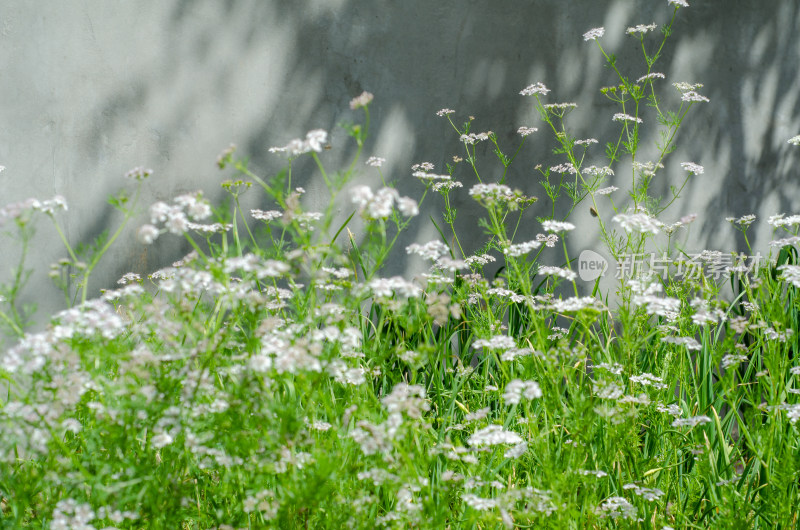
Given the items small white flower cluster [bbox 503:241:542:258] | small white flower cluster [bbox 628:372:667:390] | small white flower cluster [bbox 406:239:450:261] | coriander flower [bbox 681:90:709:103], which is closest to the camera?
small white flower cluster [bbox 406:239:450:261]

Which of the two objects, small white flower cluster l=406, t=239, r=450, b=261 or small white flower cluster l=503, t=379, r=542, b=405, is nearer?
small white flower cluster l=503, t=379, r=542, b=405

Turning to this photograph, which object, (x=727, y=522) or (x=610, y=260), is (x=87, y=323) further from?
(x=610, y=260)

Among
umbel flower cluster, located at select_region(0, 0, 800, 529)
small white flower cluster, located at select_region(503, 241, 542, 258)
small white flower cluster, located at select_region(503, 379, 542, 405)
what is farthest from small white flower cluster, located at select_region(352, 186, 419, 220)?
small white flower cluster, located at select_region(503, 241, 542, 258)

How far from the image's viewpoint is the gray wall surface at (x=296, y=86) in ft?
8.98

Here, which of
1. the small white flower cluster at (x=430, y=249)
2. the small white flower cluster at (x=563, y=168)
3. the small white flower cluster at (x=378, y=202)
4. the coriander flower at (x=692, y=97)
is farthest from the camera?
the small white flower cluster at (x=563, y=168)

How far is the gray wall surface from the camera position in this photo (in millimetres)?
2736

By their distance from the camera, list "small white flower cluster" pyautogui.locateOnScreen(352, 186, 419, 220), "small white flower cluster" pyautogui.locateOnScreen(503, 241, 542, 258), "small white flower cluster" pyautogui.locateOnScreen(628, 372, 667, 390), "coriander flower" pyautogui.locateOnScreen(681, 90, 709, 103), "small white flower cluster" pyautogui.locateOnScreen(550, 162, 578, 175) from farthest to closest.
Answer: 1. "small white flower cluster" pyautogui.locateOnScreen(550, 162, 578, 175)
2. "coriander flower" pyautogui.locateOnScreen(681, 90, 709, 103)
3. "small white flower cluster" pyautogui.locateOnScreen(628, 372, 667, 390)
4. "small white flower cluster" pyautogui.locateOnScreen(503, 241, 542, 258)
5. "small white flower cluster" pyautogui.locateOnScreen(352, 186, 419, 220)

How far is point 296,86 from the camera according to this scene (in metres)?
3.05

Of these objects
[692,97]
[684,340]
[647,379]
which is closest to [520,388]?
[684,340]

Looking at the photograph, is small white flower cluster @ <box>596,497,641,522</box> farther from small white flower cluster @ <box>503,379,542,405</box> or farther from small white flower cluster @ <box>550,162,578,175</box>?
small white flower cluster @ <box>550,162,578,175</box>

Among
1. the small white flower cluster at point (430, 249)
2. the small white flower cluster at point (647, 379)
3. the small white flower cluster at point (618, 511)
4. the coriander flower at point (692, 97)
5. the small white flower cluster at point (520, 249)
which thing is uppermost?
the coriander flower at point (692, 97)

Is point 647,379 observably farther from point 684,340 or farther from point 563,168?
point 563,168

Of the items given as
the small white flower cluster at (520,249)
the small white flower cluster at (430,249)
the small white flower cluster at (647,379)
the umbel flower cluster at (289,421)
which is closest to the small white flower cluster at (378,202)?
the umbel flower cluster at (289,421)

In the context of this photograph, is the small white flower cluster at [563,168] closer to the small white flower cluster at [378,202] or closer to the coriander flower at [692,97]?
the coriander flower at [692,97]
